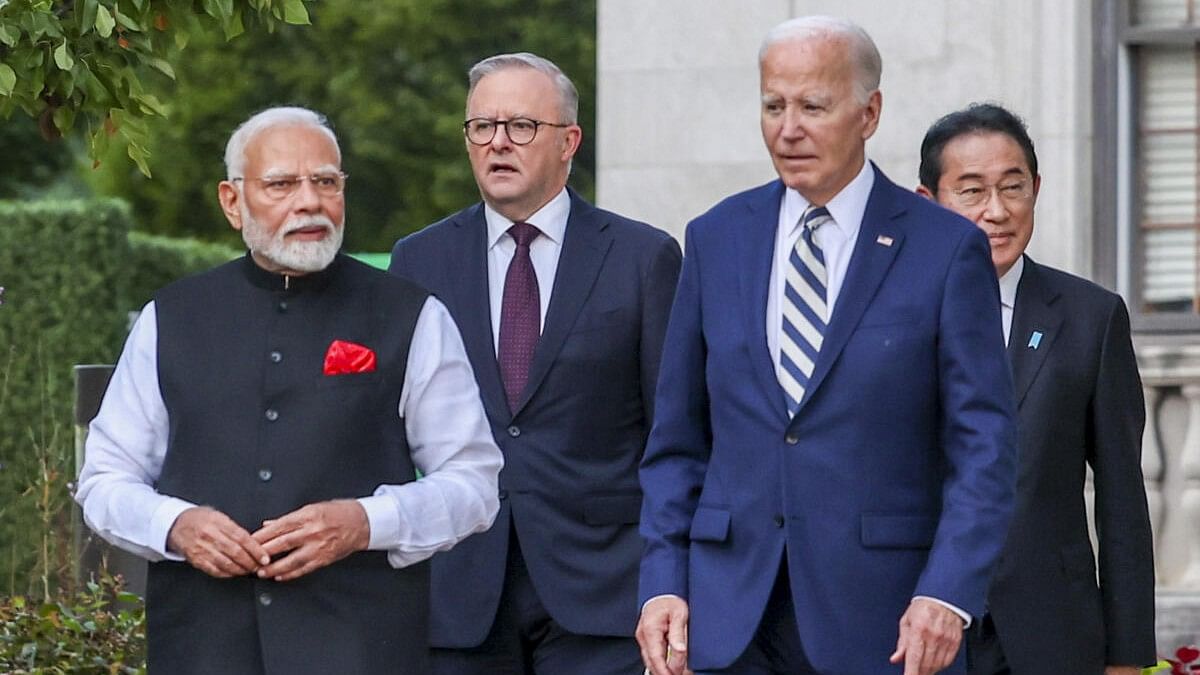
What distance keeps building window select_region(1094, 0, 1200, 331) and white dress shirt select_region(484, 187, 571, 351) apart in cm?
438

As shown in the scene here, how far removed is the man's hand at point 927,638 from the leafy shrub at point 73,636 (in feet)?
13.1

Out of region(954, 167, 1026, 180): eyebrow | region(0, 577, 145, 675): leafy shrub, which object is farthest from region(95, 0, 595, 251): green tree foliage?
region(954, 167, 1026, 180): eyebrow

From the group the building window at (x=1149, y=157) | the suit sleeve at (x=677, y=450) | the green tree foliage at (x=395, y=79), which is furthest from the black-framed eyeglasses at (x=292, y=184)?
the green tree foliage at (x=395, y=79)

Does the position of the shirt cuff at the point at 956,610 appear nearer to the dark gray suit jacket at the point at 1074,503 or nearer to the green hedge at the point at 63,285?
the dark gray suit jacket at the point at 1074,503

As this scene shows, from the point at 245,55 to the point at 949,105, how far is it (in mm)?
25597

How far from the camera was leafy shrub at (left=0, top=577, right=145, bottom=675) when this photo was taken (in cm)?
827

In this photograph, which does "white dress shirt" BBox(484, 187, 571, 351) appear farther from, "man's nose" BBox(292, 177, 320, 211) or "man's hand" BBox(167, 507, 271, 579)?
"man's hand" BBox(167, 507, 271, 579)

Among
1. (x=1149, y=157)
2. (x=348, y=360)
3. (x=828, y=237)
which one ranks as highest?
(x=1149, y=157)

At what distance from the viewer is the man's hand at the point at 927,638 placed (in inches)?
186

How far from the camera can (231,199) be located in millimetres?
5648

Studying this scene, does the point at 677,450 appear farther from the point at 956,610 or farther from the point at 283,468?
the point at 283,468

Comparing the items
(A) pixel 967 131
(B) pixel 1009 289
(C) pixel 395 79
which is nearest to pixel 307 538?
(B) pixel 1009 289

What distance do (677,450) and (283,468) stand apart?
83 cm

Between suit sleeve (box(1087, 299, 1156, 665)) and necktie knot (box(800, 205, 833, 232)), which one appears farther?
suit sleeve (box(1087, 299, 1156, 665))
